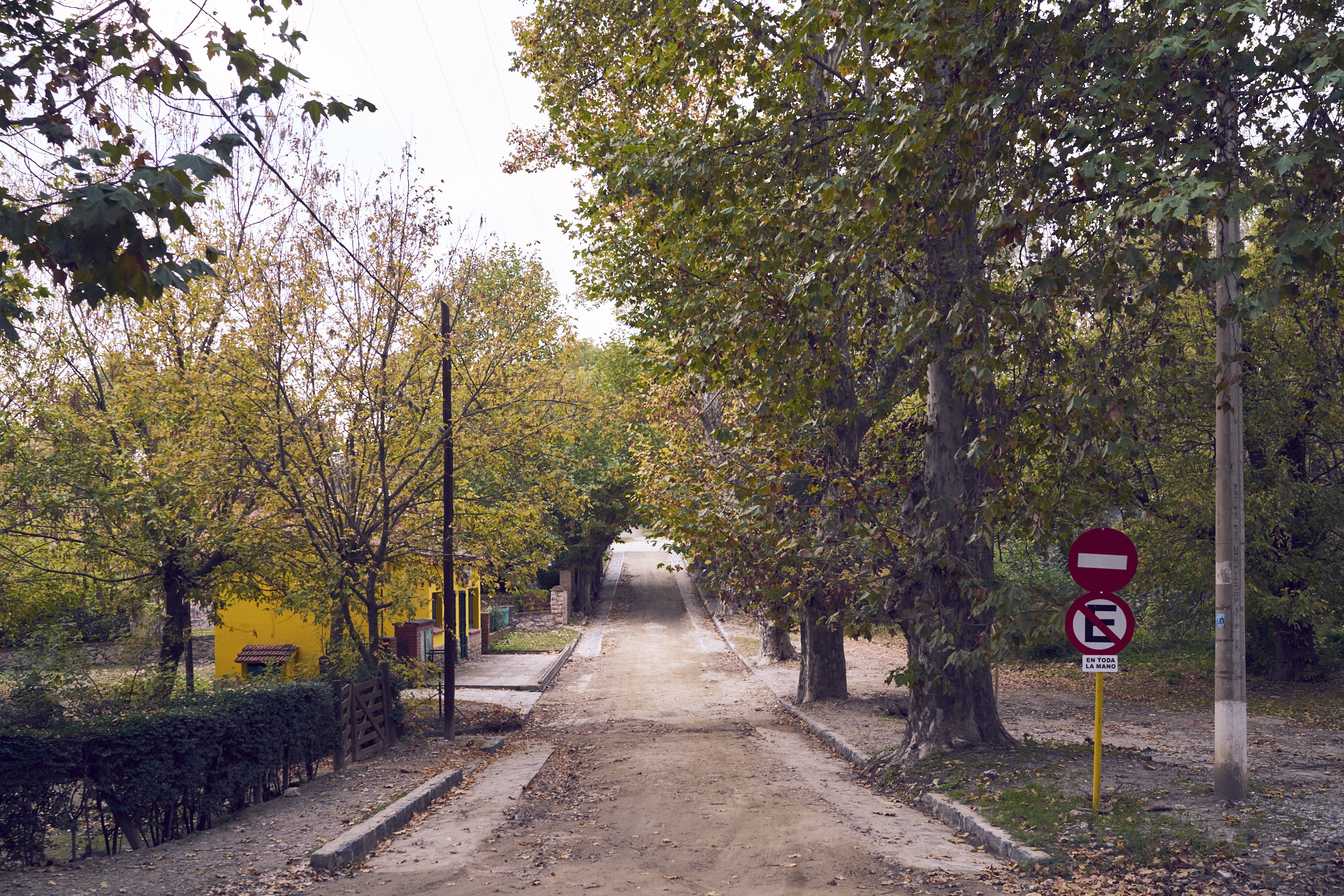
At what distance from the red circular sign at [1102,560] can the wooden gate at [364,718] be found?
31.7 feet

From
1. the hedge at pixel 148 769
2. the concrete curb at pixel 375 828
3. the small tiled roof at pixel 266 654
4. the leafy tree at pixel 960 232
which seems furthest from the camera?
the small tiled roof at pixel 266 654

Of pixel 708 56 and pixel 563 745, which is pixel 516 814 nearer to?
pixel 563 745

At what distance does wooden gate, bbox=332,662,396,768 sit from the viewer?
1320 centimetres

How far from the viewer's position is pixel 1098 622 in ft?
26.9

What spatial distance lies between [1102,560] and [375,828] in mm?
7092

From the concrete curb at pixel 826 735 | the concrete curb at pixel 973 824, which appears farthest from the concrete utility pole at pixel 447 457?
the concrete curb at pixel 973 824

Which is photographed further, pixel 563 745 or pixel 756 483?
pixel 563 745

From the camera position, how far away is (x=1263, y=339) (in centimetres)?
1695

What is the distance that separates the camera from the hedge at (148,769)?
776cm

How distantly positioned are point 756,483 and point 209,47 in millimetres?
7433

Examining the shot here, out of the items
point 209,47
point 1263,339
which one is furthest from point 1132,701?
point 209,47

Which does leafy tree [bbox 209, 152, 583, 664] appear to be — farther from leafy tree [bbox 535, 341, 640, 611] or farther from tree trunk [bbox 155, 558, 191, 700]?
leafy tree [bbox 535, 341, 640, 611]

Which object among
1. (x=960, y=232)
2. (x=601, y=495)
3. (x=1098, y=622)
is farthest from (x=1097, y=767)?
(x=601, y=495)

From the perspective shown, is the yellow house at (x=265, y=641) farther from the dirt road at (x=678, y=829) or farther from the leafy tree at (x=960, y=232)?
the leafy tree at (x=960, y=232)
